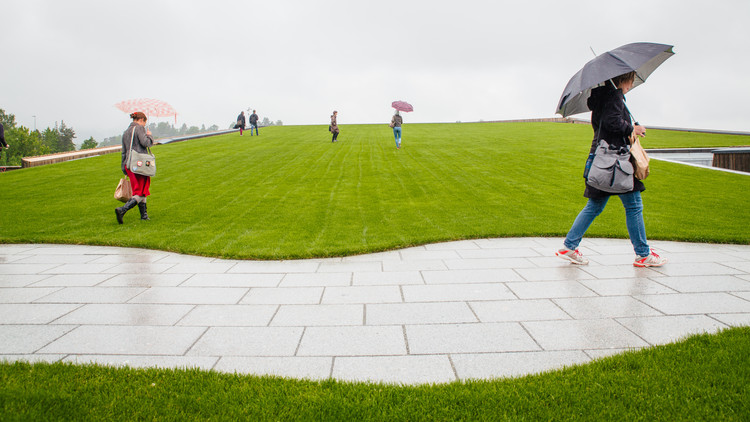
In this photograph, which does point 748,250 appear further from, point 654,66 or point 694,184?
point 694,184

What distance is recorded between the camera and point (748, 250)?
632cm

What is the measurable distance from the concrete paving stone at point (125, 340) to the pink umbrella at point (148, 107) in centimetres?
610

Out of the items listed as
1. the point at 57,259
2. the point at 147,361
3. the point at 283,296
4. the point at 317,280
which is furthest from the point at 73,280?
the point at 317,280

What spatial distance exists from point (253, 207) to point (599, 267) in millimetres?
7401

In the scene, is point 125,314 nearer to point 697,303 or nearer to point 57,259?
point 57,259

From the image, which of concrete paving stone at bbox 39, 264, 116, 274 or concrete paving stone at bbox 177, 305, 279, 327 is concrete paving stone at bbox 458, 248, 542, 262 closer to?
concrete paving stone at bbox 177, 305, 279, 327

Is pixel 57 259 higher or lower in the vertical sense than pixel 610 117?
lower

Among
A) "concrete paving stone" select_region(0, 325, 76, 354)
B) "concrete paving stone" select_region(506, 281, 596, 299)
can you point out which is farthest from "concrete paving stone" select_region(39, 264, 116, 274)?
"concrete paving stone" select_region(506, 281, 596, 299)

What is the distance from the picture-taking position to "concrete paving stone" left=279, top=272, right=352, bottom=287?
16.4ft

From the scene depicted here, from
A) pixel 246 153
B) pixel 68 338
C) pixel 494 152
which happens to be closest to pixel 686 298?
pixel 68 338

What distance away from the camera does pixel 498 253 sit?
21.2ft

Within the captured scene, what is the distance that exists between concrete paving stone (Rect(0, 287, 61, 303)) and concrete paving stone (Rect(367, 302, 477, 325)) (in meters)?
3.69

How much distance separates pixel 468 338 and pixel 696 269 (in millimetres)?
3775

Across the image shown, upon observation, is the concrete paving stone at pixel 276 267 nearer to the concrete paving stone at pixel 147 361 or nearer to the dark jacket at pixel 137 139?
the concrete paving stone at pixel 147 361
